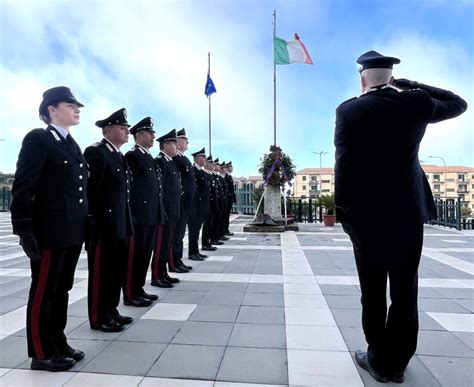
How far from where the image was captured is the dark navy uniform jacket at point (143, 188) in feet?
13.8

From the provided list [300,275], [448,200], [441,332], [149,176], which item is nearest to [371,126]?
[441,332]

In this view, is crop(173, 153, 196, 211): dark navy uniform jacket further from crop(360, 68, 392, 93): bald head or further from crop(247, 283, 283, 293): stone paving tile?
crop(360, 68, 392, 93): bald head

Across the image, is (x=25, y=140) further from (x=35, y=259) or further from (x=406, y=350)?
(x=406, y=350)

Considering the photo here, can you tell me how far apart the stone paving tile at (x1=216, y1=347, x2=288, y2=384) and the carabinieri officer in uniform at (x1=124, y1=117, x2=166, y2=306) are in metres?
1.62

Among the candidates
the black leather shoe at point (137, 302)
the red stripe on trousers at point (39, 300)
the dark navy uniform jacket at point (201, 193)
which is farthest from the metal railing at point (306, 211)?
the red stripe on trousers at point (39, 300)

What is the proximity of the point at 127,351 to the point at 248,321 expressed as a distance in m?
1.15

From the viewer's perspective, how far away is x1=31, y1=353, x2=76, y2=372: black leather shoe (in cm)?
262

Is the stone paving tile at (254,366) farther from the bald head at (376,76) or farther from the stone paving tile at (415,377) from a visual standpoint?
the bald head at (376,76)

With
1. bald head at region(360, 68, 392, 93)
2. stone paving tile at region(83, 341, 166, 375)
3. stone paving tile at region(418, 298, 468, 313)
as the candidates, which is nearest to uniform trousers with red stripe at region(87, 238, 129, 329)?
stone paving tile at region(83, 341, 166, 375)

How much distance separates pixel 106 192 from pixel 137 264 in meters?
1.18

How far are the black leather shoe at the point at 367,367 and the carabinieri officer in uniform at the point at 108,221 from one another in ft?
6.34

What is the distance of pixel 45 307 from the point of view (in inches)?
107

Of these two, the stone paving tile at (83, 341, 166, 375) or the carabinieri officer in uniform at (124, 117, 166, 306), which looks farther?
the carabinieri officer in uniform at (124, 117, 166, 306)

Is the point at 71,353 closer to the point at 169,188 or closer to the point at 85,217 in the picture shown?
the point at 85,217
